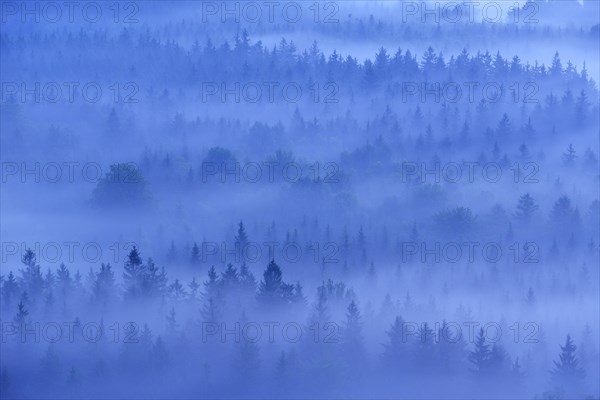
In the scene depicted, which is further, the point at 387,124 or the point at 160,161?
the point at 387,124

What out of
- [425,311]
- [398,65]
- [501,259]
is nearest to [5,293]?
[425,311]

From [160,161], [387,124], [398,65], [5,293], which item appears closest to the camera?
[5,293]

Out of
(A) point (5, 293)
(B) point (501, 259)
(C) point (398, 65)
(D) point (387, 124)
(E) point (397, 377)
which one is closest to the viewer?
→ (E) point (397, 377)

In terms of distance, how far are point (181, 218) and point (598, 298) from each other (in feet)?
83.4

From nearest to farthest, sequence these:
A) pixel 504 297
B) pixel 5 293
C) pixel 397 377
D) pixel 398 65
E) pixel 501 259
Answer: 1. pixel 397 377
2. pixel 5 293
3. pixel 504 297
4. pixel 501 259
5. pixel 398 65

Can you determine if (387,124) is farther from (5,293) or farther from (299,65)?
(5,293)

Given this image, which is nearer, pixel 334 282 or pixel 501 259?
pixel 334 282

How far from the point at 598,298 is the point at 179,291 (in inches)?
812

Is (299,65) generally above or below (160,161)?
above

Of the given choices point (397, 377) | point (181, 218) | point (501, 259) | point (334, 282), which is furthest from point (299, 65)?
point (397, 377)

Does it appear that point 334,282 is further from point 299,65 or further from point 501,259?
point 299,65

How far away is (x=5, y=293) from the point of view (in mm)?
45656

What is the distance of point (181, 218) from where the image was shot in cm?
6400

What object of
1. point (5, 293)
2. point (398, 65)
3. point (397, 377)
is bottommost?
point (397, 377)
